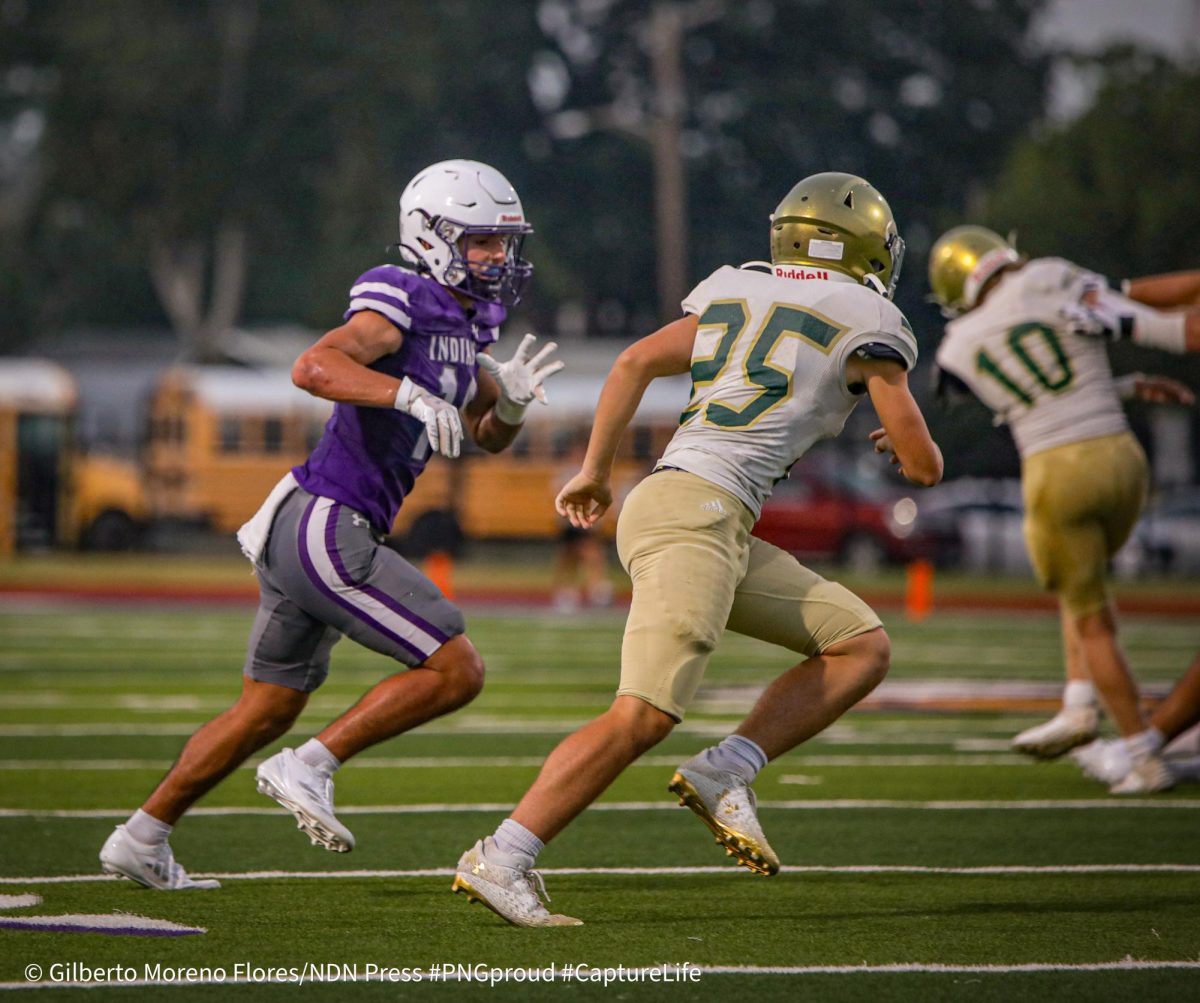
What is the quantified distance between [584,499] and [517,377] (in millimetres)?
801

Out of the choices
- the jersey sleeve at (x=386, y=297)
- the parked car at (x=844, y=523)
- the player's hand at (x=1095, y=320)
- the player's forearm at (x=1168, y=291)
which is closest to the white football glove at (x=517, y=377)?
the jersey sleeve at (x=386, y=297)

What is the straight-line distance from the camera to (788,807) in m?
7.14

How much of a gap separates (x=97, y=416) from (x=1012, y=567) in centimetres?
1419

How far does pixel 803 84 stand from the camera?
42.8 meters

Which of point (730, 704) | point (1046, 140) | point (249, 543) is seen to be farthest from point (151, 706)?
point (1046, 140)

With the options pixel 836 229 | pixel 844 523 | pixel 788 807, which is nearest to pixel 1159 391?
pixel 788 807

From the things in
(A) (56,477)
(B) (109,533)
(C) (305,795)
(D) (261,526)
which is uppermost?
(D) (261,526)

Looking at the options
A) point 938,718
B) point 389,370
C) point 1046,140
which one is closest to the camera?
point 389,370

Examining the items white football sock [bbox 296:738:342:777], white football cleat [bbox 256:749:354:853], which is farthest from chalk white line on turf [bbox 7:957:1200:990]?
white football sock [bbox 296:738:342:777]

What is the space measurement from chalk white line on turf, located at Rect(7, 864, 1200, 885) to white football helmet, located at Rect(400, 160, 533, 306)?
5.43 feet

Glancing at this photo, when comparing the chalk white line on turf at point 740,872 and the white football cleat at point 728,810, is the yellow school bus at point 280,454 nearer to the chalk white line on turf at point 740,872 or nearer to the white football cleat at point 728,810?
the chalk white line on turf at point 740,872

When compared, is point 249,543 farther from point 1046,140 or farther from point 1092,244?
point 1046,140

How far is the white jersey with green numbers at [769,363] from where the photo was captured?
5.11 meters

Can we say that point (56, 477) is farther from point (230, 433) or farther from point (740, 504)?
point (740, 504)
